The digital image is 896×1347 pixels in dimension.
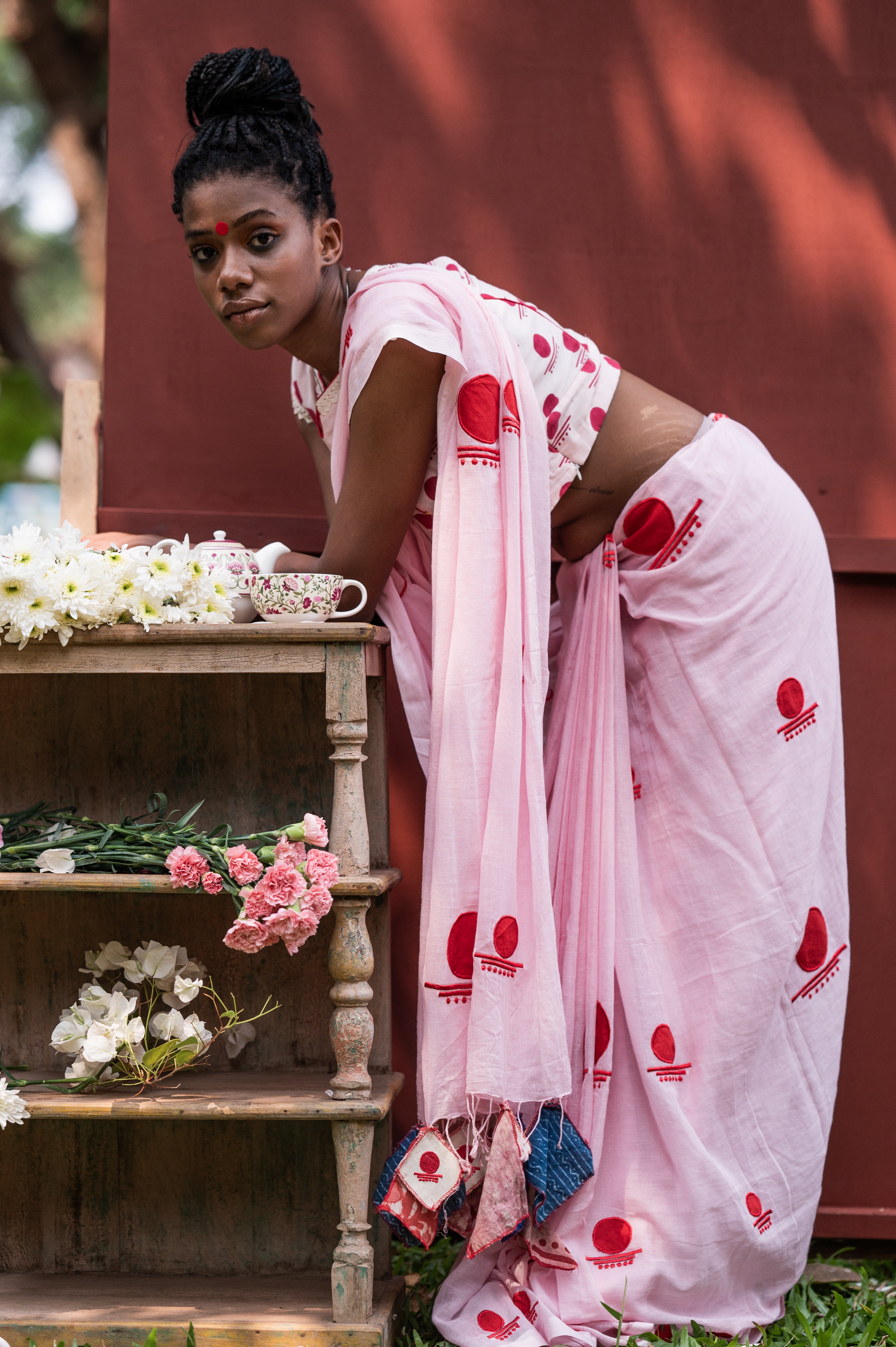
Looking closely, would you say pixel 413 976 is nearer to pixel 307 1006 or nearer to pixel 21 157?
pixel 307 1006

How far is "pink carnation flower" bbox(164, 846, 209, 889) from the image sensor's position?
183cm

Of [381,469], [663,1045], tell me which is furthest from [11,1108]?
[381,469]

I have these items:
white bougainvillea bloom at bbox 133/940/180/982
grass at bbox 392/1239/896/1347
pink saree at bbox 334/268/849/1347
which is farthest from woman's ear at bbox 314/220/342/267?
grass at bbox 392/1239/896/1347

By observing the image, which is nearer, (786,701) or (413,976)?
(786,701)

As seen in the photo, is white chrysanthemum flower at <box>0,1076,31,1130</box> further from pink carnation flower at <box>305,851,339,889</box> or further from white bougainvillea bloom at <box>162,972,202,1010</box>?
pink carnation flower at <box>305,851,339,889</box>

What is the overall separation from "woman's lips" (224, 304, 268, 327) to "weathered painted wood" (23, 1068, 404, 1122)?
1321 millimetres

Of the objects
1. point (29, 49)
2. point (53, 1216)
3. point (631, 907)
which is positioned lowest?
point (53, 1216)

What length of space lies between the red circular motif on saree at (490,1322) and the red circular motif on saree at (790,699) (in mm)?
1137

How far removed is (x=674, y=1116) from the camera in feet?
6.61

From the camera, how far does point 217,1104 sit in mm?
1881

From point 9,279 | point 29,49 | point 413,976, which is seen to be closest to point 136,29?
point 413,976

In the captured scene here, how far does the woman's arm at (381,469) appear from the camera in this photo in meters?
1.95

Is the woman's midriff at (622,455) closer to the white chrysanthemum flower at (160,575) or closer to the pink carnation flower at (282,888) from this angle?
the white chrysanthemum flower at (160,575)

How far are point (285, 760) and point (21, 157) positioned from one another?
997cm
